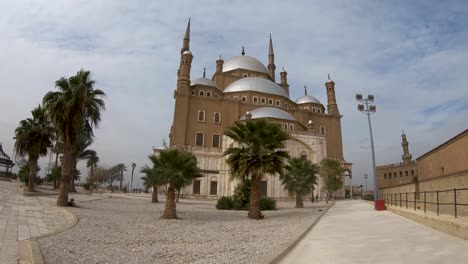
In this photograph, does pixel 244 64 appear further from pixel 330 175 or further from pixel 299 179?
pixel 299 179

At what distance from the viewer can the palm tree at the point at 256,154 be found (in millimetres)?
16812

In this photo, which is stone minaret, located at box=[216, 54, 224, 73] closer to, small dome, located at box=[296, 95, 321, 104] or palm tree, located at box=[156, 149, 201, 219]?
small dome, located at box=[296, 95, 321, 104]

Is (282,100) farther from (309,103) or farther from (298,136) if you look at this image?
(298,136)

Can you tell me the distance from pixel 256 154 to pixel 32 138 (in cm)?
1876

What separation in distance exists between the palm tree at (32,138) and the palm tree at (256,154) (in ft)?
53.6

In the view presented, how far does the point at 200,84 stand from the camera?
2032 inches

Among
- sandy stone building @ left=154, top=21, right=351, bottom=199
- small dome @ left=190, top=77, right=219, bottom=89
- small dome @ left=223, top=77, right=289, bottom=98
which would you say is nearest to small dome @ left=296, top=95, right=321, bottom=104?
sandy stone building @ left=154, top=21, right=351, bottom=199

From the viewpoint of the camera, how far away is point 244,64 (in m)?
59.9

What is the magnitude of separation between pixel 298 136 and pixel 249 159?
94.4 feet

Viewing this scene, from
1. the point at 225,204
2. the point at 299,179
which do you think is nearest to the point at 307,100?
the point at 299,179

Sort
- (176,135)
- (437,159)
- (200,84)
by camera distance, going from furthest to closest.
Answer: (200,84)
(176,135)
(437,159)

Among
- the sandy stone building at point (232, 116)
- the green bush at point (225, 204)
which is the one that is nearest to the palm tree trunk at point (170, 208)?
the green bush at point (225, 204)

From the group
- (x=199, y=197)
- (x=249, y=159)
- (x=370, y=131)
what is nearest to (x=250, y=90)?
(x=199, y=197)

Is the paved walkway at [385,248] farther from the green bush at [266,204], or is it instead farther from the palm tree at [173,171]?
the green bush at [266,204]
